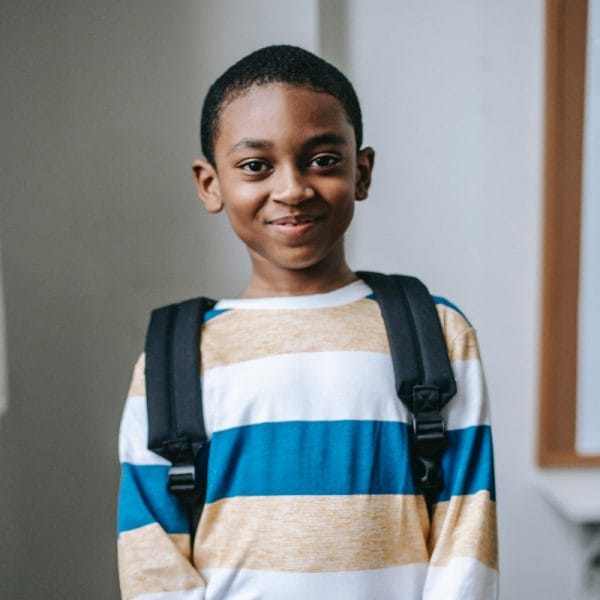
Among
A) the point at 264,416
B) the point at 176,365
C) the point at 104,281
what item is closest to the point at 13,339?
the point at 104,281

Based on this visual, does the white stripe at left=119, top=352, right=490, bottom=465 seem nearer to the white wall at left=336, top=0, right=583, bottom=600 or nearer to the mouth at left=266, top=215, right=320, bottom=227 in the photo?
the mouth at left=266, top=215, right=320, bottom=227

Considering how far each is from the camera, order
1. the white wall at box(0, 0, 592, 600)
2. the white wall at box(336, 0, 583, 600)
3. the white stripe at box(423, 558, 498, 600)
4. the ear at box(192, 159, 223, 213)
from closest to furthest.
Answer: the white stripe at box(423, 558, 498, 600) → the ear at box(192, 159, 223, 213) → the white wall at box(0, 0, 592, 600) → the white wall at box(336, 0, 583, 600)

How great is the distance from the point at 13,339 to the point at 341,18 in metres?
0.72

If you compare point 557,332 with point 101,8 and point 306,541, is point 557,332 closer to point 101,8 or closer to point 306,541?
point 306,541

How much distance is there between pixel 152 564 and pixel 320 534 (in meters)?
0.19

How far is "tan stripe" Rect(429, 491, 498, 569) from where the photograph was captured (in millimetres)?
712

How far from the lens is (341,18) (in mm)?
1064

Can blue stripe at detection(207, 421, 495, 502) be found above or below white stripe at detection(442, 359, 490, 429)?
below

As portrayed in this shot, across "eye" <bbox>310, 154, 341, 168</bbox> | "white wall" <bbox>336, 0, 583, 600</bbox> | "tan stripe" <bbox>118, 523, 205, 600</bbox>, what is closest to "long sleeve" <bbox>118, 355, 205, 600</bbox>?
"tan stripe" <bbox>118, 523, 205, 600</bbox>

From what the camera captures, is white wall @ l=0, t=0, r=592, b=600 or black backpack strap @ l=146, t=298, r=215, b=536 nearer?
black backpack strap @ l=146, t=298, r=215, b=536

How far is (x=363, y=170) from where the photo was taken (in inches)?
31.8

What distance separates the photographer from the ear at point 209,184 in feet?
2.63

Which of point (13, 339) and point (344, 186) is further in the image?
point (13, 339)

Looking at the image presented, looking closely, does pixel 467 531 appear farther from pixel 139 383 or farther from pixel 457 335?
pixel 139 383
